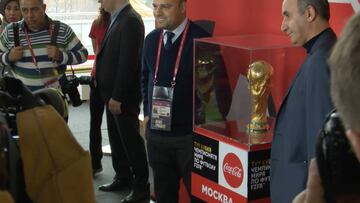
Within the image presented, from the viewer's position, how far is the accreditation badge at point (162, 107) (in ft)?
10.8

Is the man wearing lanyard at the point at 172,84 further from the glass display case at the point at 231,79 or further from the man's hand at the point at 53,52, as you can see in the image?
the man's hand at the point at 53,52

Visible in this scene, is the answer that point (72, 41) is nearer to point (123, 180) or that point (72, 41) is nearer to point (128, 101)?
point (128, 101)

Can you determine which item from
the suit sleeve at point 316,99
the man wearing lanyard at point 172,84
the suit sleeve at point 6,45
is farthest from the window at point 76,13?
the suit sleeve at point 316,99

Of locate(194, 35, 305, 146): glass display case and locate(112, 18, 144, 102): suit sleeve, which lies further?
locate(112, 18, 144, 102): suit sleeve

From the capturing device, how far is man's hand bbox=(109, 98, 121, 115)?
13.5 ft

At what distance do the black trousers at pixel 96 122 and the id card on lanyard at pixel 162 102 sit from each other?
1293mm

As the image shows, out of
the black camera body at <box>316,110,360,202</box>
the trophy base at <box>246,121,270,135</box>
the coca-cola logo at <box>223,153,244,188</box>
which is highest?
the black camera body at <box>316,110,360,202</box>

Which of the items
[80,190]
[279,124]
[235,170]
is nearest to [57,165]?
[80,190]

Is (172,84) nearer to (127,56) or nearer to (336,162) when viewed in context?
(127,56)

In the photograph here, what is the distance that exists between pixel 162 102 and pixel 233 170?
60cm

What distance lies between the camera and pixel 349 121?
0.80 m

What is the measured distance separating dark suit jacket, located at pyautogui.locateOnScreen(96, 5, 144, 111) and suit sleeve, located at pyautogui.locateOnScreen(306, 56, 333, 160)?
6.49 feet

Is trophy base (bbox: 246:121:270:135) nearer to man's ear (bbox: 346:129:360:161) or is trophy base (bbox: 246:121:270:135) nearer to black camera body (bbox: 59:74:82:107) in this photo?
black camera body (bbox: 59:74:82:107)

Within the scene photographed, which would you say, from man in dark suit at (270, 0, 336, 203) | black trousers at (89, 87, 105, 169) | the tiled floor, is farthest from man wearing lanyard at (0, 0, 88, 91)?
man in dark suit at (270, 0, 336, 203)
